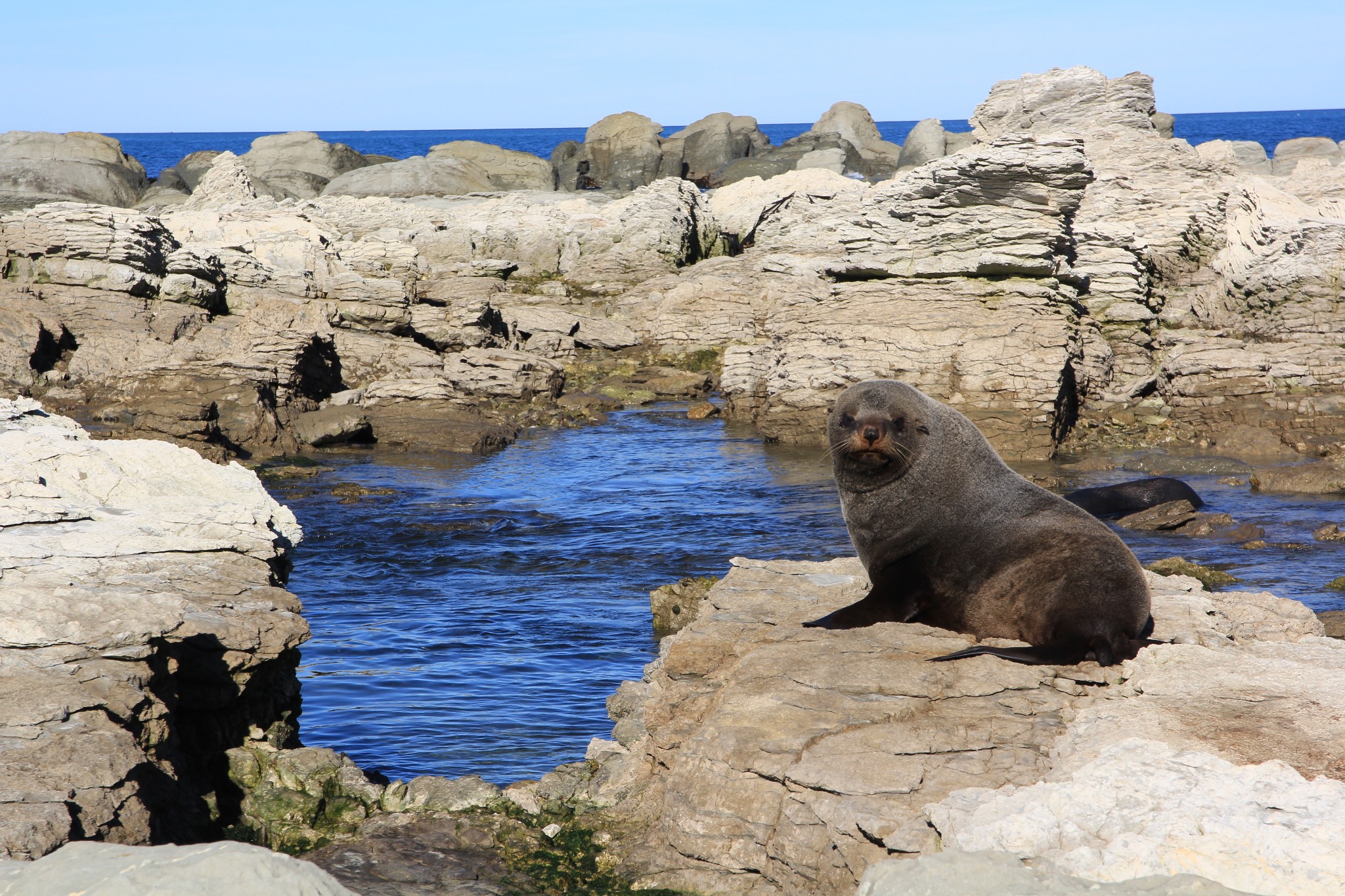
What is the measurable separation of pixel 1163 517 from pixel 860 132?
61.6 meters

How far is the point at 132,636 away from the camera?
539 centimetres

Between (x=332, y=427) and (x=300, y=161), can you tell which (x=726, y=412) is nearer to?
(x=332, y=427)

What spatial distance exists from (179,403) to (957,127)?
157m

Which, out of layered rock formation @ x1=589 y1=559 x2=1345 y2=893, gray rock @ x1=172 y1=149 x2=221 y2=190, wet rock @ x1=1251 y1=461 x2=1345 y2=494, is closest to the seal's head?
layered rock formation @ x1=589 y1=559 x2=1345 y2=893

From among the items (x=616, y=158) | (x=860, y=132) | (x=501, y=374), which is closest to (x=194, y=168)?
(x=616, y=158)

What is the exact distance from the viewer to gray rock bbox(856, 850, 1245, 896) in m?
3.00

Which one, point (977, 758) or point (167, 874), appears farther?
point (977, 758)

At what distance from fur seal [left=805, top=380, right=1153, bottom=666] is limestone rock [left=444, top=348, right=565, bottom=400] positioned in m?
15.4

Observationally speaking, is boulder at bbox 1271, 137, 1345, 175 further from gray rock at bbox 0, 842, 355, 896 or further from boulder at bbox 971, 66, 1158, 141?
gray rock at bbox 0, 842, 355, 896

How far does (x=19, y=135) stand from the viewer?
174ft

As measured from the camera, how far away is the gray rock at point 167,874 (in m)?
2.87

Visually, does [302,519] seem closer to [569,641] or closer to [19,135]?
[569,641]

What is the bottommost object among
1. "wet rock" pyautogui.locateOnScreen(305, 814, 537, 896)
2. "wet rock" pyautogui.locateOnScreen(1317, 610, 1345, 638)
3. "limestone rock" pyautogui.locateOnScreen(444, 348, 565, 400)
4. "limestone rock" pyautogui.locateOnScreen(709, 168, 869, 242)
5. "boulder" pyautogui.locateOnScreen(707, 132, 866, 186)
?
"wet rock" pyautogui.locateOnScreen(1317, 610, 1345, 638)

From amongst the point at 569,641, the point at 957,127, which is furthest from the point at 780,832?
the point at 957,127
